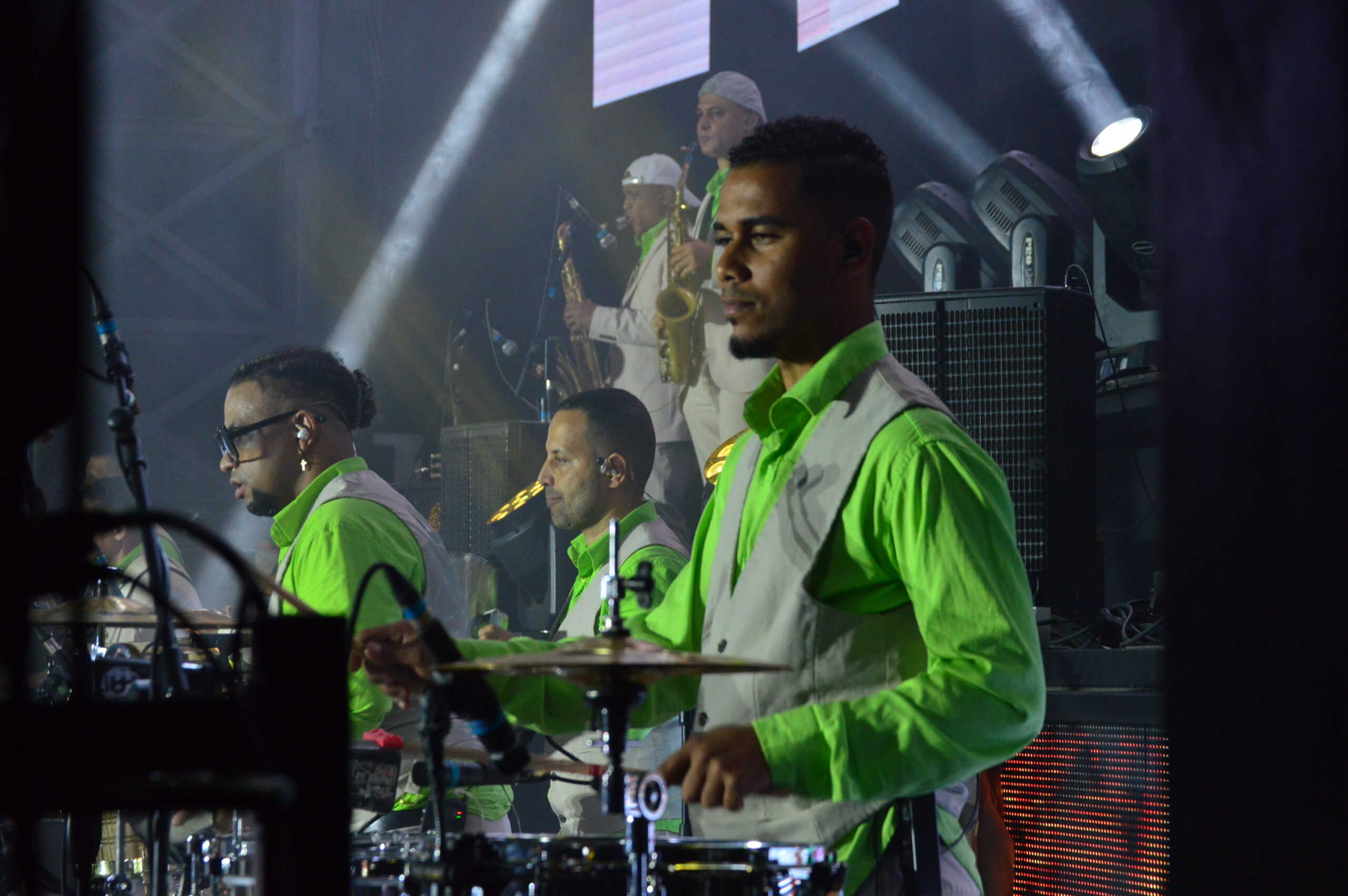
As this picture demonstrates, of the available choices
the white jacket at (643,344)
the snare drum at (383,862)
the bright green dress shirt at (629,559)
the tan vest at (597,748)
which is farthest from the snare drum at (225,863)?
the white jacket at (643,344)

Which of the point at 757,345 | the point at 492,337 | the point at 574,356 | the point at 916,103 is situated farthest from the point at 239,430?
the point at 916,103

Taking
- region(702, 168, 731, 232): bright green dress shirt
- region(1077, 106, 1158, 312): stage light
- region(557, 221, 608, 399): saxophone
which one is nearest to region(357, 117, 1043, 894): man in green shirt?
region(1077, 106, 1158, 312): stage light

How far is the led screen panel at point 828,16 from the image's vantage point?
24.6 ft

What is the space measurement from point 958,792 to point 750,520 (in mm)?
596

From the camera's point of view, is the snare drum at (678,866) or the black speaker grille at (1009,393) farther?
the black speaker grille at (1009,393)

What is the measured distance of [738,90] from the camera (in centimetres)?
710

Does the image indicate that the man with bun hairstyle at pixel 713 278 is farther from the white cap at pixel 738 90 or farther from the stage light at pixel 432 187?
the stage light at pixel 432 187

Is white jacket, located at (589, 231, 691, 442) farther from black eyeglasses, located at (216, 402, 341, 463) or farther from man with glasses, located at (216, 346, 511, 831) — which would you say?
black eyeglasses, located at (216, 402, 341, 463)

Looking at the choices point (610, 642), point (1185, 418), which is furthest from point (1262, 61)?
point (610, 642)

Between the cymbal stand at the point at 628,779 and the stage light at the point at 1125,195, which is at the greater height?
the stage light at the point at 1125,195

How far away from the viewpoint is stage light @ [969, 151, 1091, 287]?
555cm

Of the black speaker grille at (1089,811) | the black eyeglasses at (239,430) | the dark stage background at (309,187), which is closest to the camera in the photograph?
the black speaker grille at (1089,811)

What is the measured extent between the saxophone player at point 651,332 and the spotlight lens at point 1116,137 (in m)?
2.62

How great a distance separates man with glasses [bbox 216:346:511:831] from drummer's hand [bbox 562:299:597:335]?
2.78 meters
